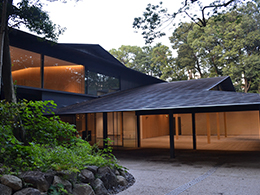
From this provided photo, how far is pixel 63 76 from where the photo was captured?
13898 mm

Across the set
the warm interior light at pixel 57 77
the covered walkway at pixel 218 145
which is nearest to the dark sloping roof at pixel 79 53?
the warm interior light at pixel 57 77

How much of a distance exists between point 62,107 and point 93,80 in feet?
9.99

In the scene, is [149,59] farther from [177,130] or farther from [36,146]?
[36,146]

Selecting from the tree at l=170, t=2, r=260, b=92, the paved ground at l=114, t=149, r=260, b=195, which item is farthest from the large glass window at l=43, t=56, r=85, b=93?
the tree at l=170, t=2, r=260, b=92

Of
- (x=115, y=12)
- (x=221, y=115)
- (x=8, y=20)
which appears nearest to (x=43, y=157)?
(x=8, y=20)

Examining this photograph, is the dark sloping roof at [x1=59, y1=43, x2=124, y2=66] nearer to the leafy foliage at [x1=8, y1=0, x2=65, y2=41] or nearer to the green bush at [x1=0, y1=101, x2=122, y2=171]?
the leafy foliage at [x1=8, y1=0, x2=65, y2=41]

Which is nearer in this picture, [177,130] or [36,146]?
[36,146]

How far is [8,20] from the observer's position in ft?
24.2

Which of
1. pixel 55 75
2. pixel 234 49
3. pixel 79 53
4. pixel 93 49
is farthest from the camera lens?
pixel 234 49

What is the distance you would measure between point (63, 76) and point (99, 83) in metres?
2.90

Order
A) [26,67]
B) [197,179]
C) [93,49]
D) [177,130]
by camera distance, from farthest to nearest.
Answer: [177,130] → [93,49] → [26,67] → [197,179]

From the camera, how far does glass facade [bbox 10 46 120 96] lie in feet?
38.5

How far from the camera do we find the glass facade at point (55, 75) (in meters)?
11.7

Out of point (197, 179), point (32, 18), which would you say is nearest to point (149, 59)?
point (32, 18)
